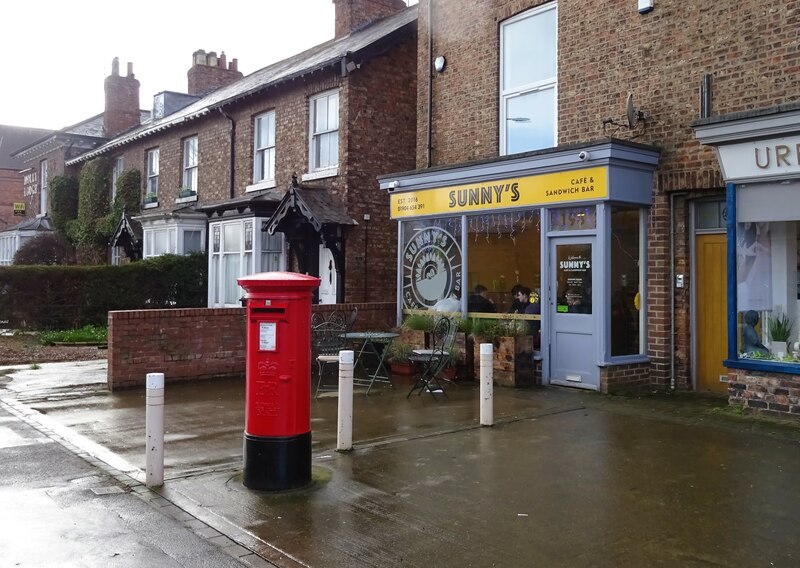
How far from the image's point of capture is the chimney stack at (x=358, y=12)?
20859mm

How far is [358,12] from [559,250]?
42.3 feet

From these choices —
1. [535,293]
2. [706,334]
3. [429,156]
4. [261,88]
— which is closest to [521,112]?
[429,156]

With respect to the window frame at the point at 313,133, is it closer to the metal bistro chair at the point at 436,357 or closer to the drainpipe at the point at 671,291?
the metal bistro chair at the point at 436,357

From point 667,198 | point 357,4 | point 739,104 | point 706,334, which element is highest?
point 357,4

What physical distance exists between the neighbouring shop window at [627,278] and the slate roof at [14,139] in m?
53.7

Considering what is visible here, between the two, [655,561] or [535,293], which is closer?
[655,561]

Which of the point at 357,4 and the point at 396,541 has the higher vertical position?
the point at 357,4

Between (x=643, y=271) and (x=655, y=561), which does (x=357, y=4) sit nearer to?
(x=643, y=271)

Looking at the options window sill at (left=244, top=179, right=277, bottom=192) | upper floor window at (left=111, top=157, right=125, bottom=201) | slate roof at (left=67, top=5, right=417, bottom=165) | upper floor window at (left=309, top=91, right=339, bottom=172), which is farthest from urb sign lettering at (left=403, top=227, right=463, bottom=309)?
upper floor window at (left=111, top=157, right=125, bottom=201)

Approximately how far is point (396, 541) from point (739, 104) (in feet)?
25.0

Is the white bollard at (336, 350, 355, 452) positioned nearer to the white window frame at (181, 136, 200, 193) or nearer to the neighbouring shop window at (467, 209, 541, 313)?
the neighbouring shop window at (467, 209, 541, 313)

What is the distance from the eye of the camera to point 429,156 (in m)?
14.2

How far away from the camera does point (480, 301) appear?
→ 484 inches

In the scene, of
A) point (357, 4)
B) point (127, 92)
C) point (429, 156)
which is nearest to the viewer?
point (429, 156)
